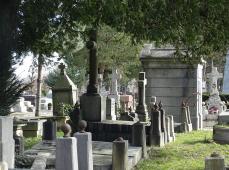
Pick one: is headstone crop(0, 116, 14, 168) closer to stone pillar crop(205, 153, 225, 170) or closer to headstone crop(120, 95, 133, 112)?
stone pillar crop(205, 153, 225, 170)

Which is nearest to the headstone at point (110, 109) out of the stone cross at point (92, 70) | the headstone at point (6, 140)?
the stone cross at point (92, 70)

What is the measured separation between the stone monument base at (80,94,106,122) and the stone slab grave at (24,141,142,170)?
1.75m

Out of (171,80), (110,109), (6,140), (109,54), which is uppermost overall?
(109,54)

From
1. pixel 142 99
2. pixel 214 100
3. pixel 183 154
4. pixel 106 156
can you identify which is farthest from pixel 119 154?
pixel 214 100

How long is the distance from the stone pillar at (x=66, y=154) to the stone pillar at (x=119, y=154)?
2924mm

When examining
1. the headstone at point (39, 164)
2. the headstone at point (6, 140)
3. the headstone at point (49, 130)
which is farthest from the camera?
the headstone at point (49, 130)

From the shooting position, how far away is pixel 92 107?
14133mm

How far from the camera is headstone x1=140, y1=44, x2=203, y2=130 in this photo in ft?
63.8

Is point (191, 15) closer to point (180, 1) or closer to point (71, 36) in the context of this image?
point (180, 1)

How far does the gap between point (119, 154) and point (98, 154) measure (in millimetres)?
1987

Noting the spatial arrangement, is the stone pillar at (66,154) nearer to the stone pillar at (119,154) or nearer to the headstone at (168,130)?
the stone pillar at (119,154)

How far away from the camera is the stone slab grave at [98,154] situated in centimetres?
881

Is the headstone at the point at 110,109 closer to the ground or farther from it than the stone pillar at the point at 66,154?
farther from it

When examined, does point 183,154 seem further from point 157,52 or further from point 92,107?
point 157,52
